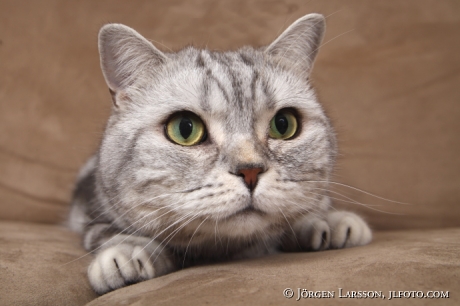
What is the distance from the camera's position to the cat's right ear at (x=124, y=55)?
4.19 feet

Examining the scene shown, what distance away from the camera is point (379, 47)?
1939 millimetres

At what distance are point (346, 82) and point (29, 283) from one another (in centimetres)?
Answer: 147

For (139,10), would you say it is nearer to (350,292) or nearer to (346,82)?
(346,82)

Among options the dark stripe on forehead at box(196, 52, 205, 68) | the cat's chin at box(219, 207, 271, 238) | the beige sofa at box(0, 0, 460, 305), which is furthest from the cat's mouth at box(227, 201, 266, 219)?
the beige sofa at box(0, 0, 460, 305)

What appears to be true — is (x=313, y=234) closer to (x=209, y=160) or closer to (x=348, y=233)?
(x=348, y=233)

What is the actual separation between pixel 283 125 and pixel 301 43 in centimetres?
35

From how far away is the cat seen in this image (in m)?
1.04

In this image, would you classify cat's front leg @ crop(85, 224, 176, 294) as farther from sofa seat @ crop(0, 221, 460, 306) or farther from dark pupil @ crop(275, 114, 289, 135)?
dark pupil @ crop(275, 114, 289, 135)

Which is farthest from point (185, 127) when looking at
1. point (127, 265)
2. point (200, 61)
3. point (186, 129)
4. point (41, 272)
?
point (41, 272)

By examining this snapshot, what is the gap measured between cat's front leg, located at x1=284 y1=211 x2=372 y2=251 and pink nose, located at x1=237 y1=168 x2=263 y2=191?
307mm

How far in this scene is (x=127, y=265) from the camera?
1.08 m

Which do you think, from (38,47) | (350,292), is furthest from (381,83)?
(38,47)

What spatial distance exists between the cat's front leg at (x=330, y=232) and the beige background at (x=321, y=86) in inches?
22.7

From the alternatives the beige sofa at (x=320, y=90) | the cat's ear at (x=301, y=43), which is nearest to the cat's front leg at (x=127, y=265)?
the beige sofa at (x=320, y=90)
